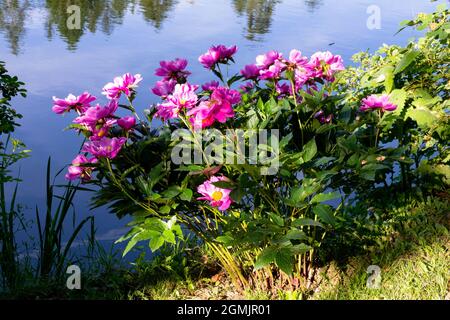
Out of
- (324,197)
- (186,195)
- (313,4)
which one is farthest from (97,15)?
(324,197)

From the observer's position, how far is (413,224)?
3.08 meters

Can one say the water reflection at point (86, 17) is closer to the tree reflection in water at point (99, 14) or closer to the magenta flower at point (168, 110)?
the tree reflection in water at point (99, 14)

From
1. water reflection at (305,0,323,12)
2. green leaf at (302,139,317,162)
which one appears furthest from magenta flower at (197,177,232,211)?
water reflection at (305,0,323,12)

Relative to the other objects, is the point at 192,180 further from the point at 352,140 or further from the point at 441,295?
the point at 441,295

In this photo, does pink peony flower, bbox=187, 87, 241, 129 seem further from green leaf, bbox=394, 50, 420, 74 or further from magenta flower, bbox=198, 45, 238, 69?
green leaf, bbox=394, 50, 420, 74

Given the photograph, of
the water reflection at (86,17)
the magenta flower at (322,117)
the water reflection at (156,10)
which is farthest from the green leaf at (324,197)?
the water reflection at (156,10)

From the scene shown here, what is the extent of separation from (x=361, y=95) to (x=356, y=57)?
1.63 ft

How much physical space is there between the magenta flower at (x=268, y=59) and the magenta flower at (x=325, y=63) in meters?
0.15

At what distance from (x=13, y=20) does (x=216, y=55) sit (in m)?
11.7

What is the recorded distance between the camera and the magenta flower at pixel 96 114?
2.27 metres

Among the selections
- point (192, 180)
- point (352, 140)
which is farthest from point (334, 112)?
point (192, 180)

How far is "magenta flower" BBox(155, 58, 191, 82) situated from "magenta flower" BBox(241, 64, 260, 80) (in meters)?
0.29

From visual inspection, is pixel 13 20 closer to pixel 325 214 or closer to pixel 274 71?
pixel 274 71
